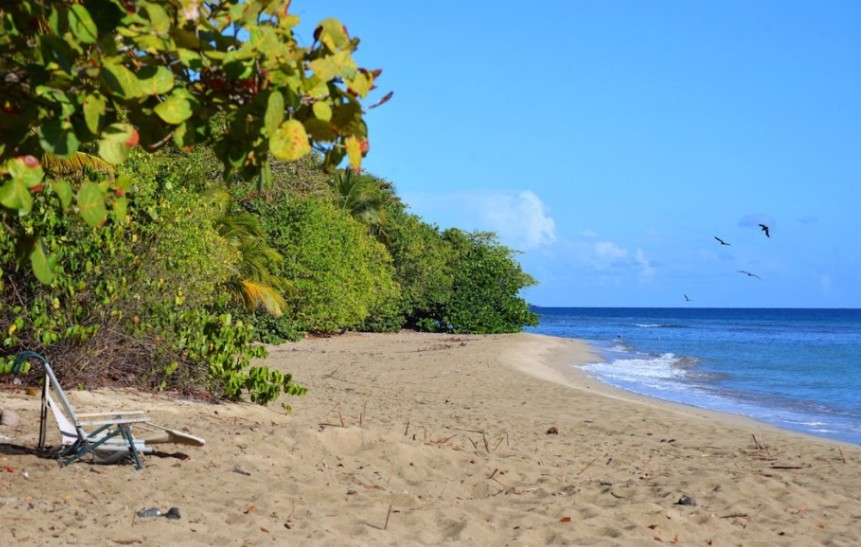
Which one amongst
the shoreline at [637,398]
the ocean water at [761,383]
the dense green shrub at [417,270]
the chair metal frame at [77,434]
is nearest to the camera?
the chair metal frame at [77,434]

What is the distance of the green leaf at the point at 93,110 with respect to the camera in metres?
2.87

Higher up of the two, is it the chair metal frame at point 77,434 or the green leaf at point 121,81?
the green leaf at point 121,81

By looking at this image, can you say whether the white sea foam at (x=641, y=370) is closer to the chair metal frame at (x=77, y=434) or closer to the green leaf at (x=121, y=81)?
the chair metal frame at (x=77, y=434)

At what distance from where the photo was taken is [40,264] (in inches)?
132

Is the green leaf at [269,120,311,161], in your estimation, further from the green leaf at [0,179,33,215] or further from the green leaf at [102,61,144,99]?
the green leaf at [0,179,33,215]

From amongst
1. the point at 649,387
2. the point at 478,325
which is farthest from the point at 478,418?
the point at 478,325

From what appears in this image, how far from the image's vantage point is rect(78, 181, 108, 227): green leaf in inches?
126

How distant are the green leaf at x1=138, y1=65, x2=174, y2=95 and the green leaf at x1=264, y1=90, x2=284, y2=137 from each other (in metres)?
0.34

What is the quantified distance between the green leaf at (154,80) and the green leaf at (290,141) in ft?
1.27

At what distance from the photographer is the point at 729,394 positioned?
2131 centimetres

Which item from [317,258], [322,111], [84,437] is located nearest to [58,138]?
[322,111]

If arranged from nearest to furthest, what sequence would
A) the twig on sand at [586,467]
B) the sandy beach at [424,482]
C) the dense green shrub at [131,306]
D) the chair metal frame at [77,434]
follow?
the sandy beach at [424,482] → the chair metal frame at [77,434] → the twig on sand at [586,467] → the dense green shrub at [131,306]

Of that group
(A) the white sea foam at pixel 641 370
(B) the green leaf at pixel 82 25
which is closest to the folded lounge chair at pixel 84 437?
(B) the green leaf at pixel 82 25

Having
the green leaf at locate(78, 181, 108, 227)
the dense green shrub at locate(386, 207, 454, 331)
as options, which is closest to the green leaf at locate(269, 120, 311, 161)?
the green leaf at locate(78, 181, 108, 227)
